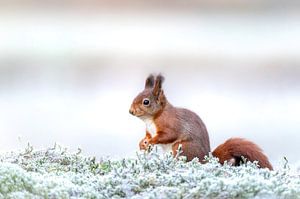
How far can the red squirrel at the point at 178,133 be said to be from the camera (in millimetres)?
4223

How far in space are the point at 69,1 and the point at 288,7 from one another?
3.47 metres

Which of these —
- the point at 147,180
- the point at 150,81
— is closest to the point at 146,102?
the point at 150,81

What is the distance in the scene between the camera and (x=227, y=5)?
1591 centimetres

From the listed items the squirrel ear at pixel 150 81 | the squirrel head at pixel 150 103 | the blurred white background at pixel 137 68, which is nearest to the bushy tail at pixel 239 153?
the squirrel head at pixel 150 103

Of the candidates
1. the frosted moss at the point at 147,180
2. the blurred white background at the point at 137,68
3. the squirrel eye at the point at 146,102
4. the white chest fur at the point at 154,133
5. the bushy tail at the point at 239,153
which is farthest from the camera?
the blurred white background at the point at 137,68

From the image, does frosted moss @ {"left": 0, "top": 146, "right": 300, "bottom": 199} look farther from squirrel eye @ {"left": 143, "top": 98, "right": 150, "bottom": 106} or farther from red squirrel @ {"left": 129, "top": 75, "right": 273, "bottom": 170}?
squirrel eye @ {"left": 143, "top": 98, "right": 150, "bottom": 106}

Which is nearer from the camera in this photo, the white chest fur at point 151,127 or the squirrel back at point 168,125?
the squirrel back at point 168,125

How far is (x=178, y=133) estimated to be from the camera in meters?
4.29

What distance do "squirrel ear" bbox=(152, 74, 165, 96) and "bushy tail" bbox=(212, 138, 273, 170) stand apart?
14.4 inches

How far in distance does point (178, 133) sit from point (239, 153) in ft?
0.89

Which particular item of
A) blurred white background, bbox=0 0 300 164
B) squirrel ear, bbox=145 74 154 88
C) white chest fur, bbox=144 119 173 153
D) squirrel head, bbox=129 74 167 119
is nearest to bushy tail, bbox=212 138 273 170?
white chest fur, bbox=144 119 173 153

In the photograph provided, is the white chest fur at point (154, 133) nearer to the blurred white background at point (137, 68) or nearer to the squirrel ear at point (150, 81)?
the squirrel ear at point (150, 81)

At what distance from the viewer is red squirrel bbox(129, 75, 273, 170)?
4223 millimetres

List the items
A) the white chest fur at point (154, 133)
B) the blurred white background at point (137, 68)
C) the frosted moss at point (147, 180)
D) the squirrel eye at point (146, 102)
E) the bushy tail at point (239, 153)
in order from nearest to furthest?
the frosted moss at point (147, 180) → the bushy tail at point (239, 153) → the white chest fur at point (154, 133) → the squirrel eye at point (146, 102) → the blurred white background at point (137, 68)
